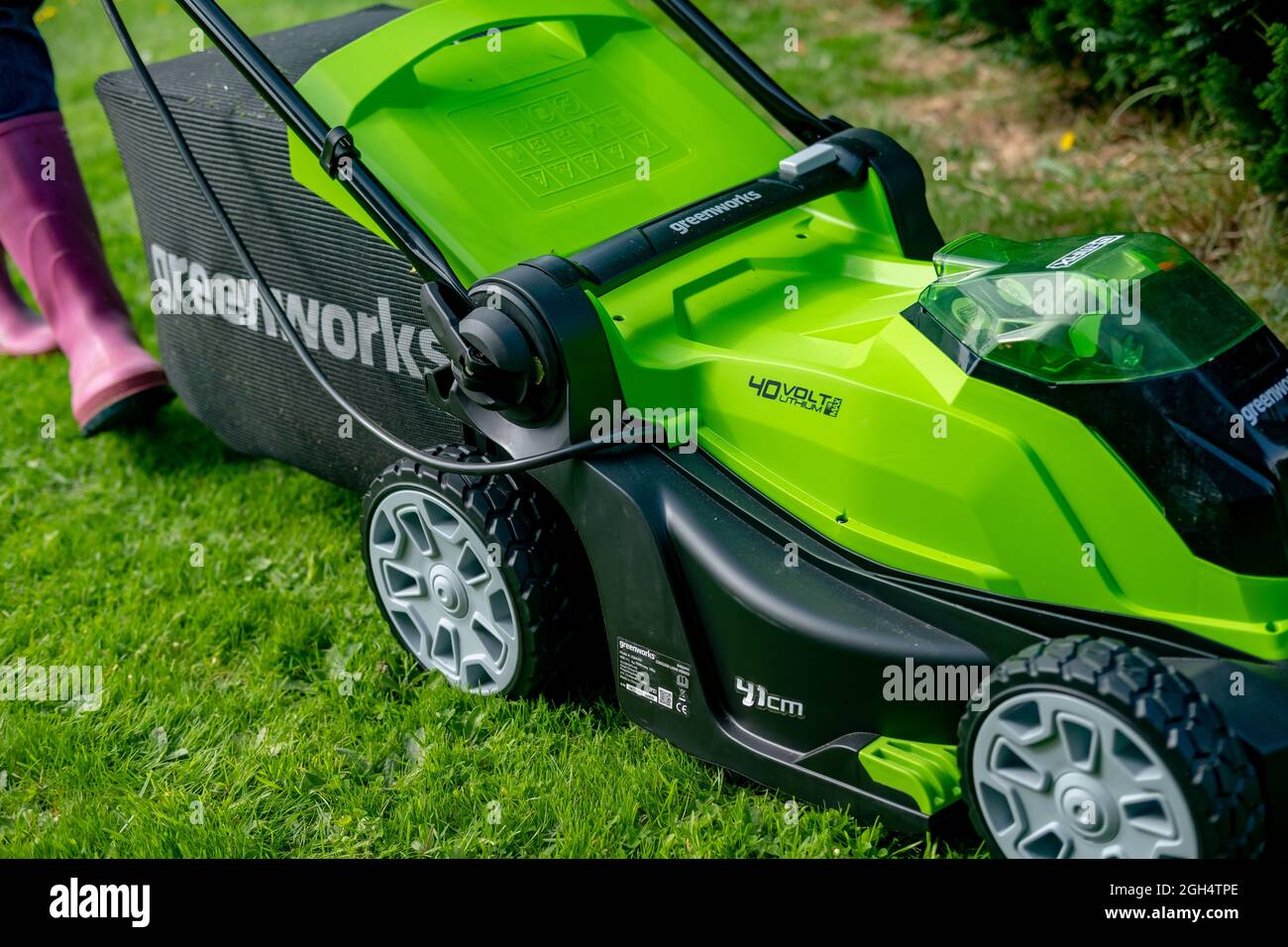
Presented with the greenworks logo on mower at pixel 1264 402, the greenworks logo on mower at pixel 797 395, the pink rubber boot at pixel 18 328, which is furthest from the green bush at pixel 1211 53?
the pink rubber boot at pixel 18 328

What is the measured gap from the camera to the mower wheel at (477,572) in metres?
2.11

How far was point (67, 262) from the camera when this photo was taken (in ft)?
10.1

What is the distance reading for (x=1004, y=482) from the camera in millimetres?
1740

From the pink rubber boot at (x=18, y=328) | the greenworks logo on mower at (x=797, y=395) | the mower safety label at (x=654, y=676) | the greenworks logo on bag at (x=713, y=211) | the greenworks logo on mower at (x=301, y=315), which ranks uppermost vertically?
the greenworks logo on bag at (x=713, y=211)

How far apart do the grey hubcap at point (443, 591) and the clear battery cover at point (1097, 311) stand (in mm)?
783

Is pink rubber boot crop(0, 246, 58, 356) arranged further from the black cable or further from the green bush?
the green bush

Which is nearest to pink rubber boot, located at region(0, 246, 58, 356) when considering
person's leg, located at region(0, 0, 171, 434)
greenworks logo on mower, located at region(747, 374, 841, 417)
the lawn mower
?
person's leg, located at region(0, 0, 171, 434)

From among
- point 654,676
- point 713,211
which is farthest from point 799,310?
point 654,676

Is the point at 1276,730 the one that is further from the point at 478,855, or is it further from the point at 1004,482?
the point at 478,855

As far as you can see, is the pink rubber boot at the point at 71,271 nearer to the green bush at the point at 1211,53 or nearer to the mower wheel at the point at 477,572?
the mower wheel at the point at 477,572


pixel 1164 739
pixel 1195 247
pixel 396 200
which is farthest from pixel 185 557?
pixel 1195 247

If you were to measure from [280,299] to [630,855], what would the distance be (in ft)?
3.81

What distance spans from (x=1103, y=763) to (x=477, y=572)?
98cm

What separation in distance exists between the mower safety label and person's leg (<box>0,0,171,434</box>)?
58.9 inches
